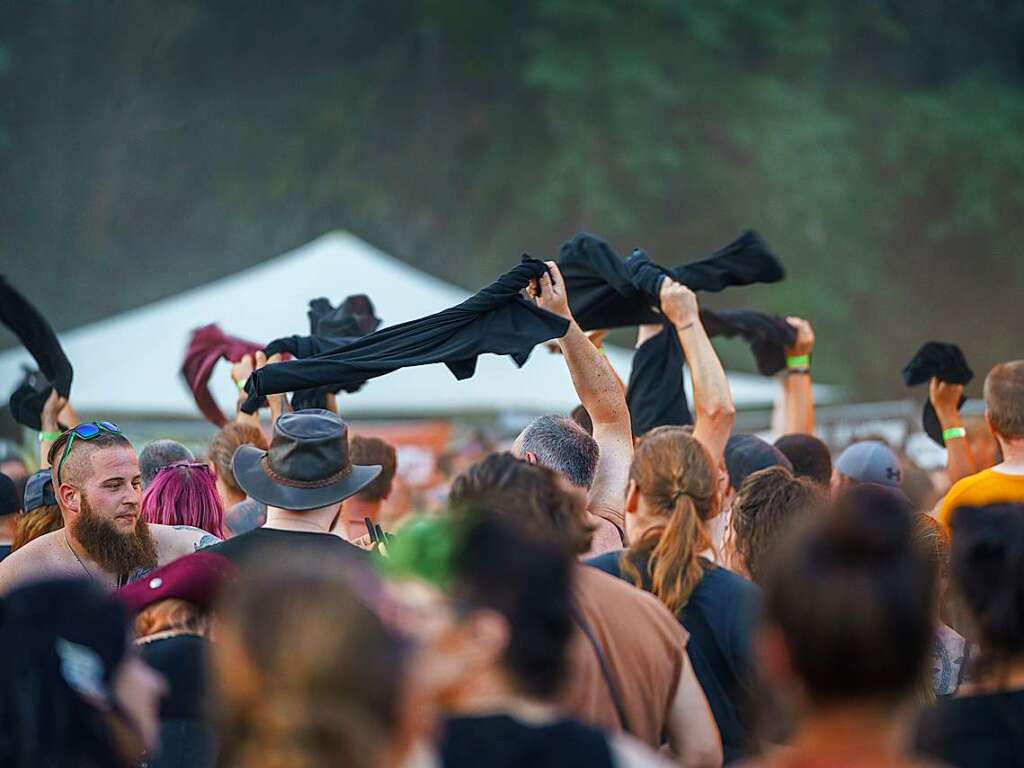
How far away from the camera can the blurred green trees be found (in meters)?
25.8

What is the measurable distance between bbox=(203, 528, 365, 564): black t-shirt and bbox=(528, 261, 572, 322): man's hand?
4.64 feet

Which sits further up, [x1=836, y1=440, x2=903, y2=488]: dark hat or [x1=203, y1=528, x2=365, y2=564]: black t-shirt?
[x1=203, y1=528, x2=365, y2=564]: black t-shirt

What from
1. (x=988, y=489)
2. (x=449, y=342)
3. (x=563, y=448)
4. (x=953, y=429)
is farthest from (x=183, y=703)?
(x=953, y=429)

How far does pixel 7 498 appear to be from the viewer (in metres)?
5.27

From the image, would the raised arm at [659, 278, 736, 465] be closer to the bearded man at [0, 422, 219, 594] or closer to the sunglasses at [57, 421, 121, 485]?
the bearded man at [0, 422, 219, 594]

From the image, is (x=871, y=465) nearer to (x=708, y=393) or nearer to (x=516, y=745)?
(x=708, y=393)

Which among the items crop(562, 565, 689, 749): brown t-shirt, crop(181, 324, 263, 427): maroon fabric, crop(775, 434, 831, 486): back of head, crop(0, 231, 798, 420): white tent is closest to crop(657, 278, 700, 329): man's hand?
crop(775, 434, 831, 486): back of head

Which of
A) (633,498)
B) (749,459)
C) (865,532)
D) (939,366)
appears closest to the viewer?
(865,532)

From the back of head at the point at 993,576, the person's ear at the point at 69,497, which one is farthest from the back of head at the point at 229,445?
the back of head at the point at 993,576

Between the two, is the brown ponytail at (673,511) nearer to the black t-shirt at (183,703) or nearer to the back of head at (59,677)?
the black t-shirt at (183,703)

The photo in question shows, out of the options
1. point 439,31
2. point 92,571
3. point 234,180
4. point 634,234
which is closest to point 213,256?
point 234,180

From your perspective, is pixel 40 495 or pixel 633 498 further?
pixel 40 495

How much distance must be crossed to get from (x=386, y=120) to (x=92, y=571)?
78.4 feet

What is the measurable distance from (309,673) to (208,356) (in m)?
5.38
